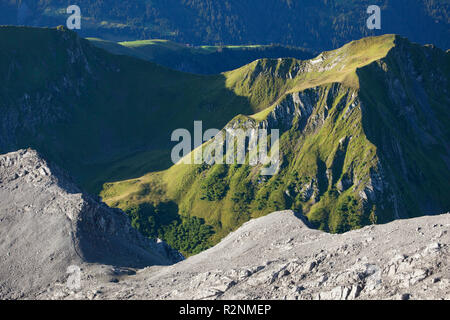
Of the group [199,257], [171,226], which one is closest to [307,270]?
[199,257]

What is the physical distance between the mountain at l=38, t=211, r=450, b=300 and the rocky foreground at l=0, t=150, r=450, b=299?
0.15 metres

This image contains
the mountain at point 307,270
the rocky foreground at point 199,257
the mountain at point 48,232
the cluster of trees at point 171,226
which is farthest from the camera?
the cluster of trees at point 171,226

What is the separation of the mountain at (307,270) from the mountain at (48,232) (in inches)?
184

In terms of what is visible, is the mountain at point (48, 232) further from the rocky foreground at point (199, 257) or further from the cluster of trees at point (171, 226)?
the cluster of trees at point (171, 226)

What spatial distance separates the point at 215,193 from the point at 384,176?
191 feet

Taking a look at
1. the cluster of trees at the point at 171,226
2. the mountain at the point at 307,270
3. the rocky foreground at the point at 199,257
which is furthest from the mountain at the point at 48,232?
the cluster of trees at the point at 171,226

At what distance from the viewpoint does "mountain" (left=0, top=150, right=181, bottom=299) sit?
3381 inches

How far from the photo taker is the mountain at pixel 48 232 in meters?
85.9

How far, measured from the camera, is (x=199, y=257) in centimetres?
8988

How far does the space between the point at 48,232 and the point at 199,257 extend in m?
25.4

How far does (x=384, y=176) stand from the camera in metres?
181

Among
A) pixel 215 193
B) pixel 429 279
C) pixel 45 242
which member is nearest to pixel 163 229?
pixel 215 193

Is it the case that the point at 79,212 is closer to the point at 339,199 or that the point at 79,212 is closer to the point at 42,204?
the point at 42,204

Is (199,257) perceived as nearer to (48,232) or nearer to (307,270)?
(307,270)
